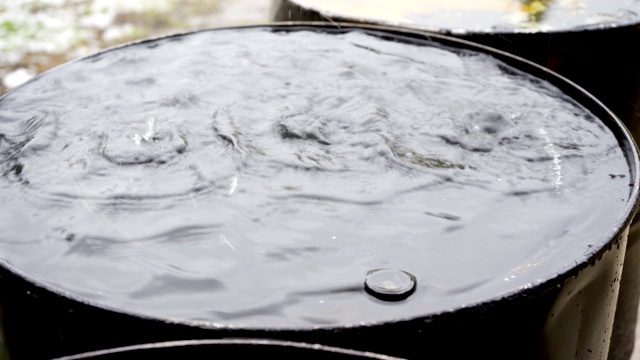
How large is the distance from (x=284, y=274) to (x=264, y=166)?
0.45m

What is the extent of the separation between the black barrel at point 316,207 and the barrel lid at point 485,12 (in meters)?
0.53

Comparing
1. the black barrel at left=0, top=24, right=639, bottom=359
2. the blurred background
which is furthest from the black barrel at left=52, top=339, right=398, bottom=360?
the blurred background

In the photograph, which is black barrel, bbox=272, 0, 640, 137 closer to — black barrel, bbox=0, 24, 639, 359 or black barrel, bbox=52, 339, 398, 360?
black barrel, bbox=0, 24, 639, 359

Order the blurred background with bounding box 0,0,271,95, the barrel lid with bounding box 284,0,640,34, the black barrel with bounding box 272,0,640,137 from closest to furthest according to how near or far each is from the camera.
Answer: the black barrel with bounding box 272,0,640,137, the barrel lid with bounding box 284,0,640,34, the blurred background with bounding box 0,0,271,95

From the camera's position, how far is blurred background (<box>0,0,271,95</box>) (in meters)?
6.20

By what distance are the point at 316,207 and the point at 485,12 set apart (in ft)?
6.06

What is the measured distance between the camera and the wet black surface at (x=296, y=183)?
1304mm

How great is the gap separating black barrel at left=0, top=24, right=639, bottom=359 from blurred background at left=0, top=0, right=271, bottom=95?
4.27 m

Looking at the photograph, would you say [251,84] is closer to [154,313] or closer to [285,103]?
[285,103]

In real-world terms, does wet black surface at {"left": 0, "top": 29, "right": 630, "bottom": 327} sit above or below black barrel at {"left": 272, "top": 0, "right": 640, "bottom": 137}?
below

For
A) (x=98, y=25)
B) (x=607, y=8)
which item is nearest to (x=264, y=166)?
(x=607, y=8)

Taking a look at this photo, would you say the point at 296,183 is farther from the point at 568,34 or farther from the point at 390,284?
the point at 568,34

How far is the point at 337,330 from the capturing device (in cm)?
112

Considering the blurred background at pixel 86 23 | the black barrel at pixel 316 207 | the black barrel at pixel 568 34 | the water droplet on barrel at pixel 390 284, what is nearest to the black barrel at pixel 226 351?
the black barrel at pixel 316 207
